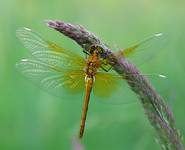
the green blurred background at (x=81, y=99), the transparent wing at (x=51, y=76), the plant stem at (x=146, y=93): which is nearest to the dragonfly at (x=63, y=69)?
the transparent wing at (x=51, y=76)

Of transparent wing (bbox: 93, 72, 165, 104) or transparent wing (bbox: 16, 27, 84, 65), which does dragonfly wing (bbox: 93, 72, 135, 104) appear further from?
transparent wing (bbox: 16, 27, 84, 65)

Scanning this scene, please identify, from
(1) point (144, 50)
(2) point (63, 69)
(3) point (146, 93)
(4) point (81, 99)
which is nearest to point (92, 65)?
(2) point (63, 69)

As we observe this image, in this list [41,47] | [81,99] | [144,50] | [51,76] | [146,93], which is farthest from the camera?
[81,99]

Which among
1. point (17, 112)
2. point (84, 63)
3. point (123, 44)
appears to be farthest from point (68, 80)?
point (123, 44)

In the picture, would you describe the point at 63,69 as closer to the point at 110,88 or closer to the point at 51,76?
the point at 51,76

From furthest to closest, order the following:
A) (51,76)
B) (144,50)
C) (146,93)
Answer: (51,76)
(144,50)
(146,93)

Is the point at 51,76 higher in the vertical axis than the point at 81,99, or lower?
lower
